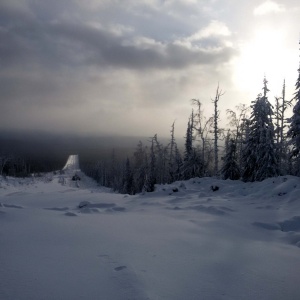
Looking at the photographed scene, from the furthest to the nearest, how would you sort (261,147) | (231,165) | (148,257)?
(231,165) → (261,147) → (148,257)

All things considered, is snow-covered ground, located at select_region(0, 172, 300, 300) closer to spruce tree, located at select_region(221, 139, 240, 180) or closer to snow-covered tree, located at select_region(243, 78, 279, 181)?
snow-covered tree, located at select_region(243, 78, 279, 181)

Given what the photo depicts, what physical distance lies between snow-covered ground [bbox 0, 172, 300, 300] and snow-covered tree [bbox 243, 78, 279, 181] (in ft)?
47.9

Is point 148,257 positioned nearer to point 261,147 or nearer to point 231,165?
point 261,147

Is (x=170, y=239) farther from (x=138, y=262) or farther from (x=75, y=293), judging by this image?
(x=75, y=293)

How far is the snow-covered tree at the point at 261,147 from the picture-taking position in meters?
21.6

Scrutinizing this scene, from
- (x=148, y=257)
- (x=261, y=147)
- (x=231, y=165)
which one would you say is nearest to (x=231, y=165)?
(x=231, y=165)

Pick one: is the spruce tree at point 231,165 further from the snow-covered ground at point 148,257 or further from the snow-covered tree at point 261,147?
the snow-covered ground at point 148,257

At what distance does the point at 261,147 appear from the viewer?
22062 mm

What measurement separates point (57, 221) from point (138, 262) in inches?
142

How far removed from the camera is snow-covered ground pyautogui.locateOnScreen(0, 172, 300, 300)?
3.28 m

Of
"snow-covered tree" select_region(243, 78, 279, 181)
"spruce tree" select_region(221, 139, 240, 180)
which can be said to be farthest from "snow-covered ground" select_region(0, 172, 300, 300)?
"spruce tree" select_region(221, 139, 240, 180)

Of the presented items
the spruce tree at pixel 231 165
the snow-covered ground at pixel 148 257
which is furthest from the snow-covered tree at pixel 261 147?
the snow-covered ground at pixel 148 257

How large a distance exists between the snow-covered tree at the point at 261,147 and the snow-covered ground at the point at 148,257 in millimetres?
14614

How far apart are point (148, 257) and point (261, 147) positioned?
20.4 m
